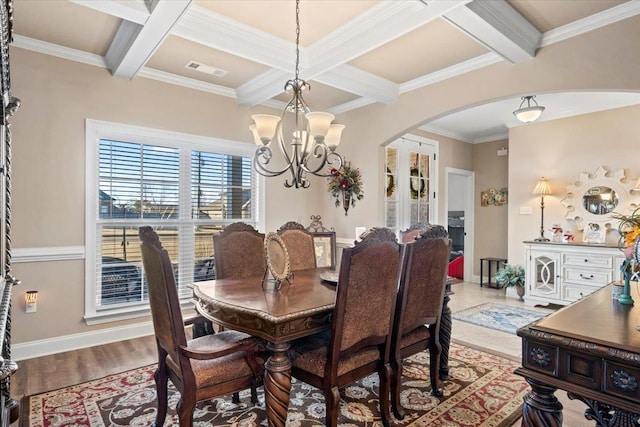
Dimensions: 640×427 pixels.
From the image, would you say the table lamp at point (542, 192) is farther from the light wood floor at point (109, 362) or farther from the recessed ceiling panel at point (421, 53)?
the recessed ceiling panel at point (421, 53)

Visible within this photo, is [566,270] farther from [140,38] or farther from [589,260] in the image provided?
[140,38]

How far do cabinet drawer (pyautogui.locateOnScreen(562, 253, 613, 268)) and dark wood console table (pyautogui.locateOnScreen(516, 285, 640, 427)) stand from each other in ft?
12.2

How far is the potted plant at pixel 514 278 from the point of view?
17.8 feet

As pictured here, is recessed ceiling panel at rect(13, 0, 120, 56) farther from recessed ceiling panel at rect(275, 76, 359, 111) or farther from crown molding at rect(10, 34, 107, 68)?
recessed ceiling panel at rect(275, 76, 359, 111)

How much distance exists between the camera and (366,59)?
11.2 ft

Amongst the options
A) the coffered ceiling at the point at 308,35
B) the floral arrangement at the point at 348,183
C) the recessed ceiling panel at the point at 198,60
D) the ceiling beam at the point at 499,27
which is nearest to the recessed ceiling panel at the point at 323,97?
the coffered ceiling at the point at 308,35

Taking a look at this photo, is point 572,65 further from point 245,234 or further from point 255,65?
point 245,234

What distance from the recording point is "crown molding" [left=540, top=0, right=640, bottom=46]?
2550mm

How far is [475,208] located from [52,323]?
6.63m

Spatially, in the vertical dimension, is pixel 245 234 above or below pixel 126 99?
below

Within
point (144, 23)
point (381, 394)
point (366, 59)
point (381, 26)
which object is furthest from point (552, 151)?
point (144, 23)

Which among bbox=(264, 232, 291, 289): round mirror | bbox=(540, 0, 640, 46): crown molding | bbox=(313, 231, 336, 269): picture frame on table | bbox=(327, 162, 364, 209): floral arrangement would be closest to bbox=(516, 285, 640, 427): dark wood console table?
bbox=(264, 232, 291, 289): round mirror

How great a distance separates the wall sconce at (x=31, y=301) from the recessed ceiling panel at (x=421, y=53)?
3580 mm

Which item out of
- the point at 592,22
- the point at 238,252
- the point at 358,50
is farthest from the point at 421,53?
the point at 238,252
